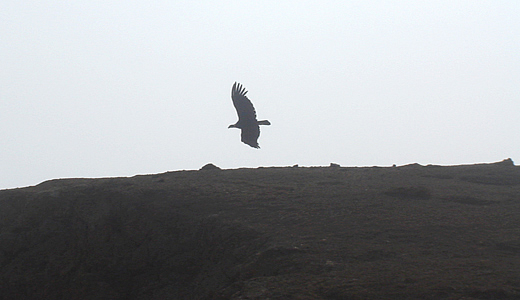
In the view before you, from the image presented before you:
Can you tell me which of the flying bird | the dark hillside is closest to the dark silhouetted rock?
the dark hillside

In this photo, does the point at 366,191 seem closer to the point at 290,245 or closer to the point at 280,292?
the point at 290,245

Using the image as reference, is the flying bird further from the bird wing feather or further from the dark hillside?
the dark hillside

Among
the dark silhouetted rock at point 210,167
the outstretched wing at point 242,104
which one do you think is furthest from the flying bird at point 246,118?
the dark silhouetted rock at point 210,167

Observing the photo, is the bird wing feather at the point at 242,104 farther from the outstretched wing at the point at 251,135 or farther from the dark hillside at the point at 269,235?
the dark hillside at the point at 269,235

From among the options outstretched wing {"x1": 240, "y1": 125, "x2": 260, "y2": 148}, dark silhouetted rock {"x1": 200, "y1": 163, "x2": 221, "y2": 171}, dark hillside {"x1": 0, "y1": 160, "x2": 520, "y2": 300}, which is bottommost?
dark hillside {"x1": 0, "y1": 160, "x2": 520, "y2": 300}

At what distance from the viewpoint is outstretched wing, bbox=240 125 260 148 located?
1164 cm

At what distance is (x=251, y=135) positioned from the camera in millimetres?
11695

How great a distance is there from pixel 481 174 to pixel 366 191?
249 cm

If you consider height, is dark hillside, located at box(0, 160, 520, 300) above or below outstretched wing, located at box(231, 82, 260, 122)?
below

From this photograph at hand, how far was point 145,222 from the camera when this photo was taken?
268 inches

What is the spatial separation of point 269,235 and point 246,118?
20.8 feet

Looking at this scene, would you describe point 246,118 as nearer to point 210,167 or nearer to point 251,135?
point 251,135

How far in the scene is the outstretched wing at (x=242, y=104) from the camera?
1154cm

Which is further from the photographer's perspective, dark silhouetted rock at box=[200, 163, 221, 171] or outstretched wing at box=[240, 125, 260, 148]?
outstretched wing at box=[240, 125, 260, 148]
